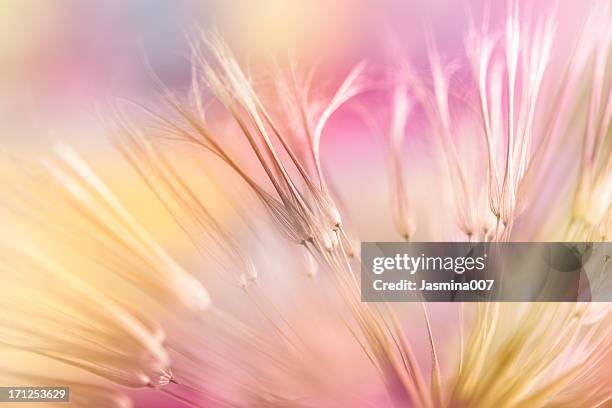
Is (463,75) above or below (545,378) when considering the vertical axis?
above

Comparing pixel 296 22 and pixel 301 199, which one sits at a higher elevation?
pixel 296 22

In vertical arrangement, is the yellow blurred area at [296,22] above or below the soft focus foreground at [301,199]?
above

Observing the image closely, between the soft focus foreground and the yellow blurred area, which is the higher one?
the yellow blurred area

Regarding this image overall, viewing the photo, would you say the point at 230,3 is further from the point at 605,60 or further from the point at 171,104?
the point at 605,60

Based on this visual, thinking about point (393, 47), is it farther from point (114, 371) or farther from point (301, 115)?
point (114, 371)

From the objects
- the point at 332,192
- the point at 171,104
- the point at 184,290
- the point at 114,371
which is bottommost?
the point at 114,371

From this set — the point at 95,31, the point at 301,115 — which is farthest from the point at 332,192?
the point at 95,31
